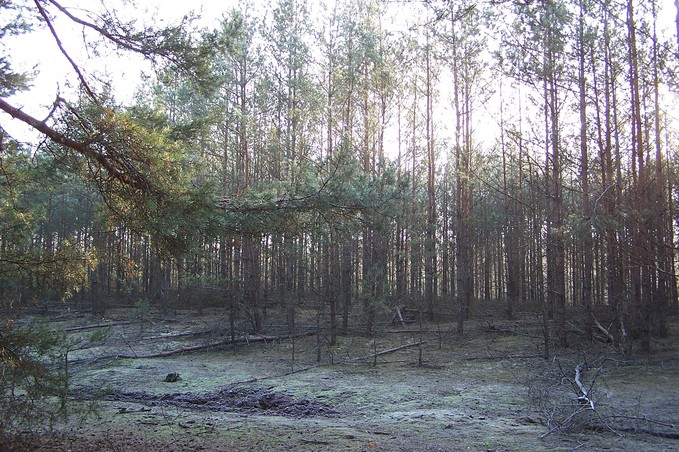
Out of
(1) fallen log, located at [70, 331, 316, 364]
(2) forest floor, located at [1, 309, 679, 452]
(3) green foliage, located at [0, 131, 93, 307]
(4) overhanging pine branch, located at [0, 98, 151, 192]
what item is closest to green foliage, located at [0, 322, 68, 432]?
(2) forest floor, located at [1, 309, 679, 452]

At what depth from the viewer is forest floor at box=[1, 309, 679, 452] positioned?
558 cm

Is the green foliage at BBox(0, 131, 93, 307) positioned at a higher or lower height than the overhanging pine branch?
lower

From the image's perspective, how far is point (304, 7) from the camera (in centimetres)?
1845

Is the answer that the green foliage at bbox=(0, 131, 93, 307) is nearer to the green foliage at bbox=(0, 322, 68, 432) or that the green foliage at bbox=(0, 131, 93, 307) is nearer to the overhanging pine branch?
the overhanging pine branch

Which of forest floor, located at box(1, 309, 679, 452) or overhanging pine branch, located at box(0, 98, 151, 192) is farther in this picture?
forest floor, located at box(1, 309, 679, 452)

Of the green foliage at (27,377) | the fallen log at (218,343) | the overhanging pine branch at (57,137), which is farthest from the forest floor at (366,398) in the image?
the overhanging pine branch at (57,137)

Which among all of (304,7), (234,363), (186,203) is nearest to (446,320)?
(234,363)

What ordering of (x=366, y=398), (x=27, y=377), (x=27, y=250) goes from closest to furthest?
1. (x=27, y=377)
2. (x=27, y=250)
3. (x=366, y=398)

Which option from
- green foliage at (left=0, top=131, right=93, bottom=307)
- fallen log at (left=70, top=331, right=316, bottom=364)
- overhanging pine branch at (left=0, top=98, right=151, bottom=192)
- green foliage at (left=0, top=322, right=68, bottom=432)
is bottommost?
fallen log at (left=70, top=331, right=316, bottom=364)

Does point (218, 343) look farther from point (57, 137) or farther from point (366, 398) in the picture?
point (57, 137)

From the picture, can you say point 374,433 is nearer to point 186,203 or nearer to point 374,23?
point 186,203

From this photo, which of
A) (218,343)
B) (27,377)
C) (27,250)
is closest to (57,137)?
(27,250)

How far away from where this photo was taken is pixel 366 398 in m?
7.98

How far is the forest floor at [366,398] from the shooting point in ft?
18.3
